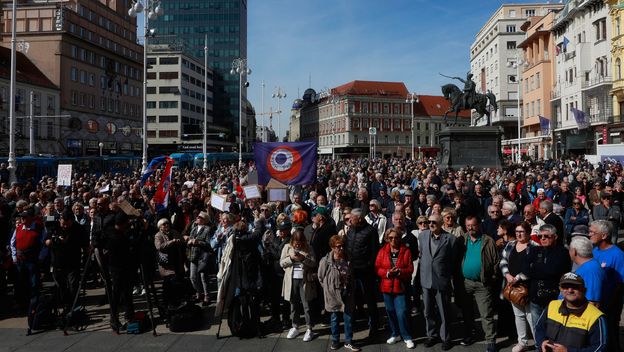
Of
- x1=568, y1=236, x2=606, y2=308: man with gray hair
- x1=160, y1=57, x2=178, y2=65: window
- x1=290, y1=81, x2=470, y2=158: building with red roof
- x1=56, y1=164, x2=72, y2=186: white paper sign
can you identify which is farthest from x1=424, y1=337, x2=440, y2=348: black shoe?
x1=290, y1=81, x2=470, y2=158: building with red roof

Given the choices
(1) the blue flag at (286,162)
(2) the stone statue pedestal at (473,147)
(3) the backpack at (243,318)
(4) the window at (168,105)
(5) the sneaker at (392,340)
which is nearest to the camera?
(5) the sneaker at (392,340)

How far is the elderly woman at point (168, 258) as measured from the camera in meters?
Result: 8.27

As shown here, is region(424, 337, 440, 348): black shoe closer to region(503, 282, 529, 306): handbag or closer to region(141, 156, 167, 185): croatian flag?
region(503, 282, 529, 306): handbag

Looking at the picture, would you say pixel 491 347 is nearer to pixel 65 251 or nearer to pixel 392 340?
pixel 392 340

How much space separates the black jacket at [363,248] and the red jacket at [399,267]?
1.37ft

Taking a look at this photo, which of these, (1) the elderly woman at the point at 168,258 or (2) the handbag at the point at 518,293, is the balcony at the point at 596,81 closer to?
(2) the handbag at the point at 518,293

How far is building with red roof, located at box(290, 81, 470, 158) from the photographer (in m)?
106

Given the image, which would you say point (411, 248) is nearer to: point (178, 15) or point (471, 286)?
point (471, 286)

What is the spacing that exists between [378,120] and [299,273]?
337 ft

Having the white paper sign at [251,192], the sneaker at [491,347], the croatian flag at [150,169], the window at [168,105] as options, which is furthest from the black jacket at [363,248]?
the window at [168,105]

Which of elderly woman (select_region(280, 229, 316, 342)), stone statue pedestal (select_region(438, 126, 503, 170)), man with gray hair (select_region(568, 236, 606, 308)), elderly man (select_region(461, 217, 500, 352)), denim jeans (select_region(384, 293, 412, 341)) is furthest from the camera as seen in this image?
stone statue pedestal (select_region(438, 126, 503, 170))

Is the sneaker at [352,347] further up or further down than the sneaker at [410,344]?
further down

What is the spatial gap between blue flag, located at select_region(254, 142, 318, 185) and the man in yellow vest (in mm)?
9063

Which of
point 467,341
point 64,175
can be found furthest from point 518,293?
point 64,175
